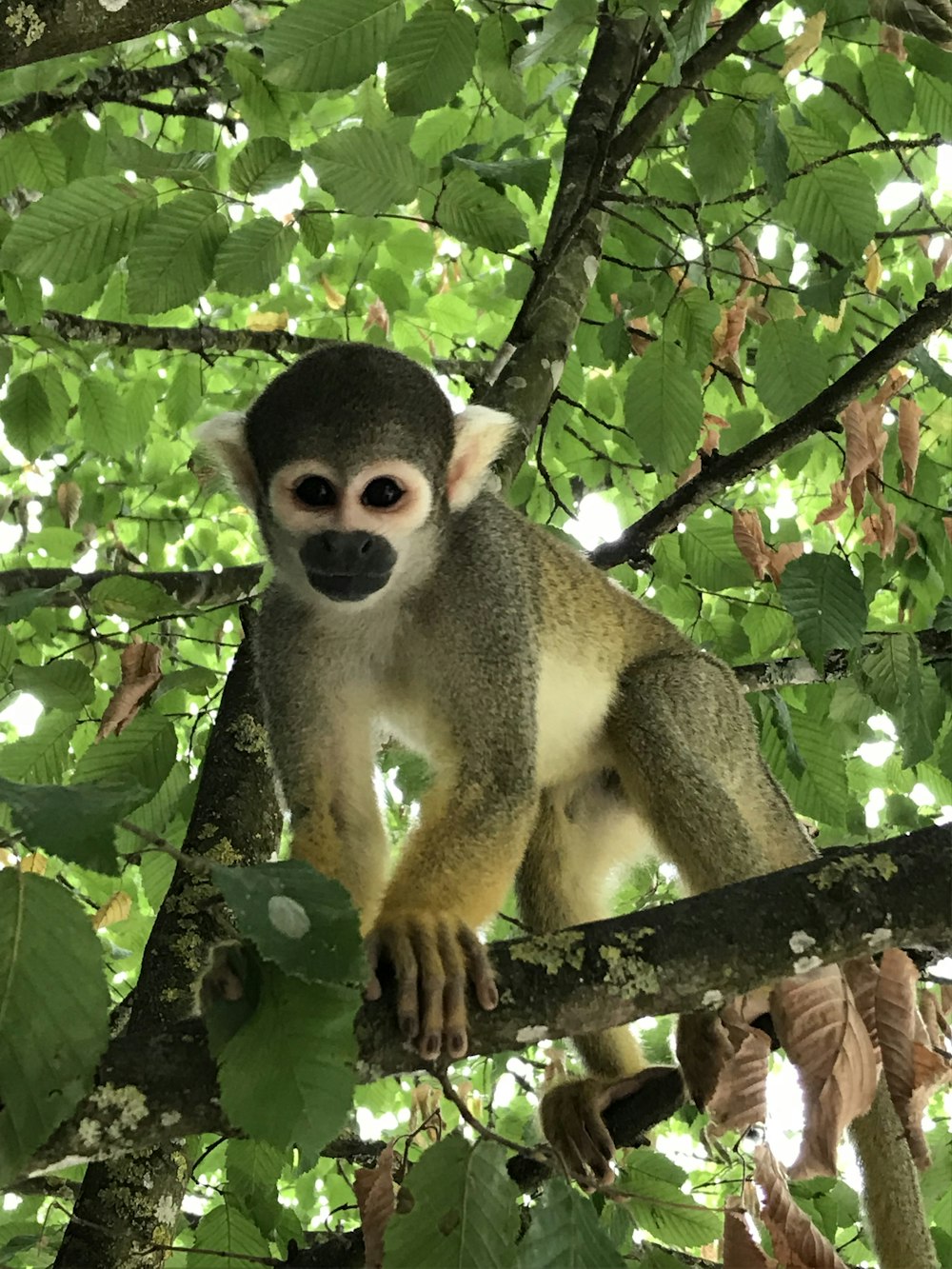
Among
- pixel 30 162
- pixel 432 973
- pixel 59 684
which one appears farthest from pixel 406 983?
pixel 30 162

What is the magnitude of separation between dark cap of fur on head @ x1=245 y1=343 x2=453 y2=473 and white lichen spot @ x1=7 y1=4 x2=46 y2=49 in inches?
37.4

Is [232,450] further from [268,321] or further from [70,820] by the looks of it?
[268,321]

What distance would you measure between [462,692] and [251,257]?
113 cm

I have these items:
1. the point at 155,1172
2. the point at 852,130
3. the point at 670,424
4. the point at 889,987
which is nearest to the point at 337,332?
the point at 852,130

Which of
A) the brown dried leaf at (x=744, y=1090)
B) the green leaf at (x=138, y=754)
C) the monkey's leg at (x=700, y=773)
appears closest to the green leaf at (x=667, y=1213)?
the brown dried leaf at (x=744, y=1090)

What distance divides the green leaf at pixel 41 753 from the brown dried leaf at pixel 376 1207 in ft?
4.90

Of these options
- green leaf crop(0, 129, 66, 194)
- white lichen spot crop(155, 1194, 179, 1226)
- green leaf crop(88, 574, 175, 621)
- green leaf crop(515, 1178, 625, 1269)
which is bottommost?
white lichen spot crop(155, 1194, 179, 1226)

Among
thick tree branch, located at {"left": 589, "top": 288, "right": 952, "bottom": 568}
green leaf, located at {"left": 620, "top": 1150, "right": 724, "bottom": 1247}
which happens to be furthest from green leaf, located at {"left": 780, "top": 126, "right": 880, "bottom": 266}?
green leaf, located at {"left": 620, "top": 1150, "right": 724, "bottom": 1247}

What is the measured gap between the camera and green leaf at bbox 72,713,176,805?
2.73m

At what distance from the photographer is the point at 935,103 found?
340 centimetres

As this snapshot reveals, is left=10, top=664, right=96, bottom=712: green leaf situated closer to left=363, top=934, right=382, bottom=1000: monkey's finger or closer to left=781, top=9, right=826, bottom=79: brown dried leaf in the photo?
left=363, top=934, right=382, bottom=1000: monkey's finger

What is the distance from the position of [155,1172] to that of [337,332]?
153 inches

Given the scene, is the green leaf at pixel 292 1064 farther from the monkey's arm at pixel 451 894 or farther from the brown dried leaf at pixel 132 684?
the brown dried leaf at pixel 132 684

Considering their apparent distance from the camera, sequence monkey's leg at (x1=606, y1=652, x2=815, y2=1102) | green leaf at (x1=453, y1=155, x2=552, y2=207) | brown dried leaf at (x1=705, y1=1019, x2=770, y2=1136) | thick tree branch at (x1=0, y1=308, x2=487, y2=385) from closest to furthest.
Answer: brown dried leaf at (x1=705, y1=1019, x2=770, y2=1136), green leaf at (x1=453, y1=155, x2=552, y2=207), monkey's leg at (x1=606, y1=652, x2=815, y2=1102), thick tree branch at (x1=0, y1=308, x2=487, y2=385)
